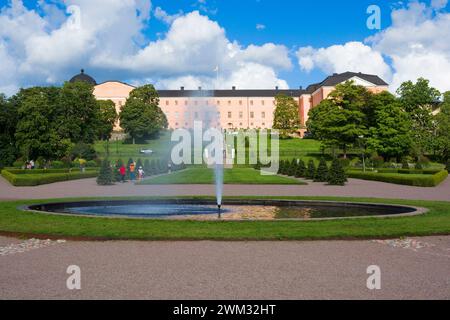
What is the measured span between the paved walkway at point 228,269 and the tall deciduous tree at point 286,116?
92.4 m

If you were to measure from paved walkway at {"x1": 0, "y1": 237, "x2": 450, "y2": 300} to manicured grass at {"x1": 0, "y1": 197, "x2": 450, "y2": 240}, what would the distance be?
17.1 inches

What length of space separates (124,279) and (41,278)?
113cm

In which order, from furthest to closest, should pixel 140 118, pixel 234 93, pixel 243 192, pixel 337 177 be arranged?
pixel 234 93 → pixel 140 118 → pixel 337 177 → pixel 243 192

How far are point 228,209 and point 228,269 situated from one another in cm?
901

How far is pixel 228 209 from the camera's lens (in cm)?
1593

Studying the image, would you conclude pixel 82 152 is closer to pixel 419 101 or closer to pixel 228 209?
pixel 419 101

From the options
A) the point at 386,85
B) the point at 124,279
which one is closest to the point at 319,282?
the point at 124,279

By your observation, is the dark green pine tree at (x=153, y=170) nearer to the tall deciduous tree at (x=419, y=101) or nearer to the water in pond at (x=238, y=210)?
the water in pond at (x=238, y=210)

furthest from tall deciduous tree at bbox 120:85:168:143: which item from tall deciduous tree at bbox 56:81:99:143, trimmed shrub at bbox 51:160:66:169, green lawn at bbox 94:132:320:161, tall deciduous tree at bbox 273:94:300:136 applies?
trimmed shrub at bbox 51:160:66:169

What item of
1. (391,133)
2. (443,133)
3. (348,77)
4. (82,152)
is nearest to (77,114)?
(82,152)

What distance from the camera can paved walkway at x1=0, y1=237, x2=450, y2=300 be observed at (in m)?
Result: 5.73

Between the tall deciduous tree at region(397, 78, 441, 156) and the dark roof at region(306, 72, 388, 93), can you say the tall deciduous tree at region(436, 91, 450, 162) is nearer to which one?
the tall deciduous tree at region(397, 78, 441, 156)

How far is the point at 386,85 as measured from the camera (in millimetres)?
100562
